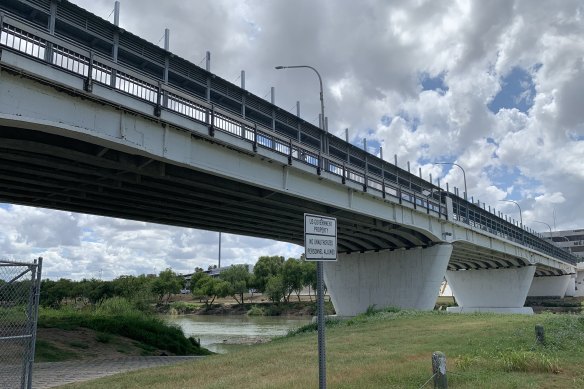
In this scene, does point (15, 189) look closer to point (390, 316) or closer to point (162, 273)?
point (390, 316)

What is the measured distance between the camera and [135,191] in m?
22.4

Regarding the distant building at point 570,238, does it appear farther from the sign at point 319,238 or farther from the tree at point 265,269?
the sign at point 319,238

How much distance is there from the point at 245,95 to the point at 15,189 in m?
11.8

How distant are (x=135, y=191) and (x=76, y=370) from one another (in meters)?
8.98

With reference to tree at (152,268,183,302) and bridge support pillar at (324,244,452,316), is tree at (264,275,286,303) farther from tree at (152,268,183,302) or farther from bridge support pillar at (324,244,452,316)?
bridge support pillar at (324,244,452,316)

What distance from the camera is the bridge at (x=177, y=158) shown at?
45.4 ft

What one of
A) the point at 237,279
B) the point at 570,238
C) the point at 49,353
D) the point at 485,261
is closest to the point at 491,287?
the point at 485,261

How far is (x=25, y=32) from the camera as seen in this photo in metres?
13.2

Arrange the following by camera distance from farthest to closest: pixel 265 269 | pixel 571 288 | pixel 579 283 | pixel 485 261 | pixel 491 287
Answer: pixel 579 283
pixel 265 269
pixel 571 288
pixel 491 287
pixel 485 261

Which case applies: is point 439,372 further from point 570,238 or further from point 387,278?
point 570,238

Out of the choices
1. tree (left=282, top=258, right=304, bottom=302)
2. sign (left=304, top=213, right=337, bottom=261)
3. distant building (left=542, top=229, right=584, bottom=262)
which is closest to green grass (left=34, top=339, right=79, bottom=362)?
sign (left=304, top=213, right=337, bottom=261)

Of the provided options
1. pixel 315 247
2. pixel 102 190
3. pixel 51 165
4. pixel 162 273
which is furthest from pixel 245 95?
pixel 162 273

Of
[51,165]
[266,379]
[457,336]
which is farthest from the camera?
[51,165]

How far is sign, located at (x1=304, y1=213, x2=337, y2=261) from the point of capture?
609 cm
